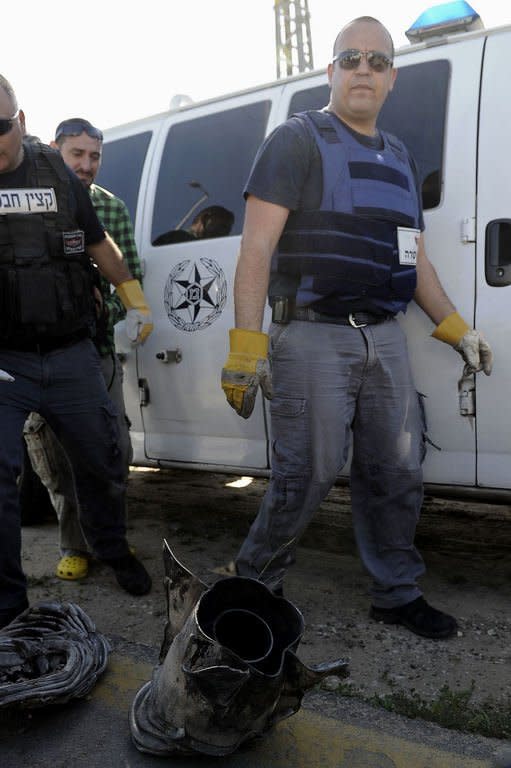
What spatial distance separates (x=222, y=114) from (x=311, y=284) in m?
1.35

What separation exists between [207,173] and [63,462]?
1396mm

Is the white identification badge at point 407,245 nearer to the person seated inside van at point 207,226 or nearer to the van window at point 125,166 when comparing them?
the person seated inside van at point 207,226

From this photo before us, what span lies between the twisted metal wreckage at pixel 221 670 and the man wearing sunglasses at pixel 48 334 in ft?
2.52

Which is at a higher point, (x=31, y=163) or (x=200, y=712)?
(x=31, y=163)

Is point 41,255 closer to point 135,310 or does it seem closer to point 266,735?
point 135,310

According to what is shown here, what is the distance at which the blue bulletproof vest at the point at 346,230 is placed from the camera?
2.55 metres

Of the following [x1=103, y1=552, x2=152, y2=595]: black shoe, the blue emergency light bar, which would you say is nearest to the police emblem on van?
[x1=103, y1=552, x2=152, y2=595]: black shoe

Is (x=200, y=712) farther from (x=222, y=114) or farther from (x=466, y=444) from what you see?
(x=222, y=114)

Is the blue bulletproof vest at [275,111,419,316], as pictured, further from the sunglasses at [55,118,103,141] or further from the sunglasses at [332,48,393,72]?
the sunglasses at [55,118,103,141]

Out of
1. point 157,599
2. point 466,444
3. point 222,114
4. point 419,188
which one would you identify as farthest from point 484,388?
point 222,114

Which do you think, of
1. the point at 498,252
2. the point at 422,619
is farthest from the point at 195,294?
the point at 422,619

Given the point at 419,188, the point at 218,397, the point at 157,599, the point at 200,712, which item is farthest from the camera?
the point at 218,397

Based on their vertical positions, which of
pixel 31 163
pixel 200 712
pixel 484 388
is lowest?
pixel 200 712

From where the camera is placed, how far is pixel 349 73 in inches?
102
